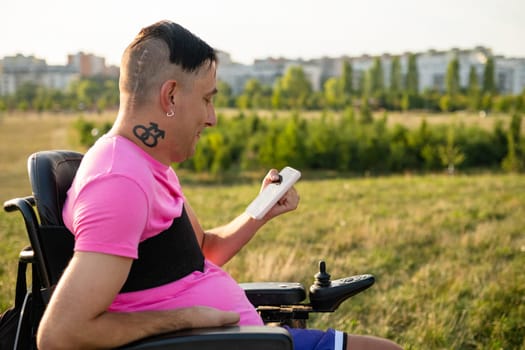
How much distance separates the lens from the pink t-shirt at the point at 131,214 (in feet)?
4.81

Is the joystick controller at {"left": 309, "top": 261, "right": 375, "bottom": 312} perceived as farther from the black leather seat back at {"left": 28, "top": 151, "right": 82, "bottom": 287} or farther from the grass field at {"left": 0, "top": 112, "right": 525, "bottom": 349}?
the grass field at {"left": 0, "top": 112, "right": 525, "bottom": 349}

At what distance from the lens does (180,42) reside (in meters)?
1.65

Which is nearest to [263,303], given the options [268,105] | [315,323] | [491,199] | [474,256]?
[315,323]

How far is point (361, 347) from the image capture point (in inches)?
75.8

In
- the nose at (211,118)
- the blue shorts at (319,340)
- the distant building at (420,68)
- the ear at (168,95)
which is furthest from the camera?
the distant building at (420,68)

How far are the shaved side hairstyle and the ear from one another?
2 cm

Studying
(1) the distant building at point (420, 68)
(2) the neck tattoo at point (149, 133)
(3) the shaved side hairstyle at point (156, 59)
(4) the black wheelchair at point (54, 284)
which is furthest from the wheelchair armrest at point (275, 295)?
(1) the distant building at point (420, 68)

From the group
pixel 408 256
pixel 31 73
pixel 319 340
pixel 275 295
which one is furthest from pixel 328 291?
pixel 31 73

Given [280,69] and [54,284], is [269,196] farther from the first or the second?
[280,69]

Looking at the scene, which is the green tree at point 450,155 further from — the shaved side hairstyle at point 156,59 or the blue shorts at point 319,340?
the shaved side hairstyle at point 156,59

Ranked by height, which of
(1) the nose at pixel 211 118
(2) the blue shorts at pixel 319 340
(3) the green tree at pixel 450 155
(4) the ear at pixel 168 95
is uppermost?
(4) the ear at pixel 168 95

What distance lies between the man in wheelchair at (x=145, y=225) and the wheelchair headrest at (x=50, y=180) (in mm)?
63

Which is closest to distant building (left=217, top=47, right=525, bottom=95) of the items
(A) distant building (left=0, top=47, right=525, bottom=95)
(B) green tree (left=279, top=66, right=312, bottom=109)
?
(A) distant building (left=0, top=47, right=525, bottom=95)

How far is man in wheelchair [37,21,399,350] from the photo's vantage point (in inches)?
57.3
